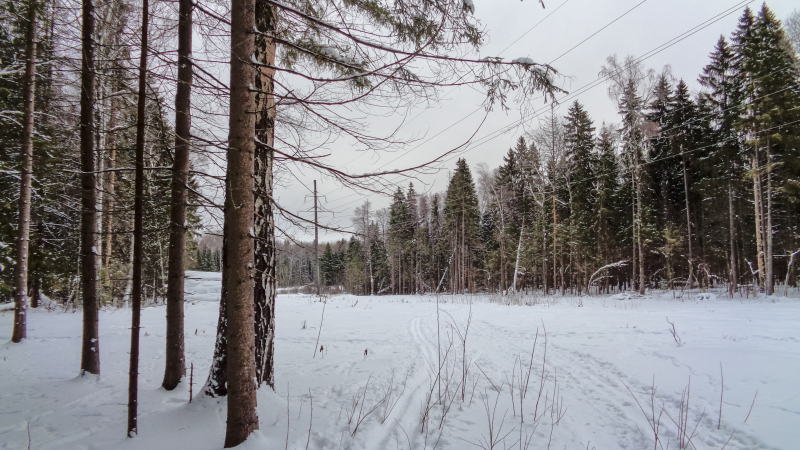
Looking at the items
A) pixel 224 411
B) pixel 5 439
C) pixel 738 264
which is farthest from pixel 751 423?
pixel 738 264

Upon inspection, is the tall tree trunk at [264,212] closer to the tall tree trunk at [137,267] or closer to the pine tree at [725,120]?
the tall tree trunk at [137,267]

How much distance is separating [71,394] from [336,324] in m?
5.73

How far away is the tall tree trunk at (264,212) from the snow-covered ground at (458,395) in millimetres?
430

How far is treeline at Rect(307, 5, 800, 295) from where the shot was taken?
1523 cm

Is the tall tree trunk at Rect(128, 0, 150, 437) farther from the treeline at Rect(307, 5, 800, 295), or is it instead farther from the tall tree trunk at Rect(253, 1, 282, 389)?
the treeline at Rect(307, 5, 800, 295)

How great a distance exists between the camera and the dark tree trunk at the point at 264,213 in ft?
9.96

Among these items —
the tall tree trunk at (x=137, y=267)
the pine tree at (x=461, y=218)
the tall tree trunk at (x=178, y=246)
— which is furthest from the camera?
the pine tree at (x=461, y=218)

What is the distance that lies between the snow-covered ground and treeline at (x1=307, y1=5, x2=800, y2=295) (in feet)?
27.9

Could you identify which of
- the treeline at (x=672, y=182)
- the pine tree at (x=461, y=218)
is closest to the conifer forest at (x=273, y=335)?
the treeline at (x=672, y=182)

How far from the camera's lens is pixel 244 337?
220 cm

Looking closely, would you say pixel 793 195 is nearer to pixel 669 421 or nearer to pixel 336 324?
pixel 669 421

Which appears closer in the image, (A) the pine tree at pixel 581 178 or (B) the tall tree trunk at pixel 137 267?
(B) the tall tree trunk at pixel 137 267

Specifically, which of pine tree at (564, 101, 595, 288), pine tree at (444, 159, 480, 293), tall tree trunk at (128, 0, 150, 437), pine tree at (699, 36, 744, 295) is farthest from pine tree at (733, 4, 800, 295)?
tall tree trunk at (128, 0, 150, 437)

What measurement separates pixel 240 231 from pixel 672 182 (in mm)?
29749
